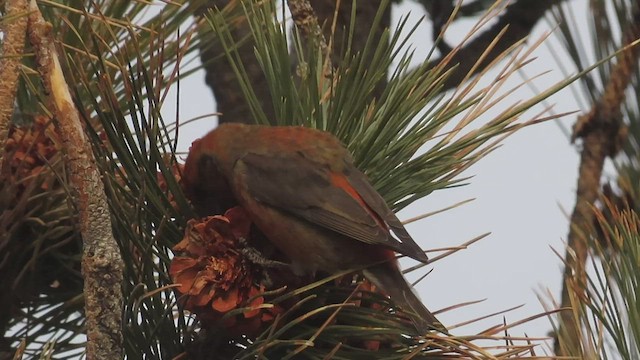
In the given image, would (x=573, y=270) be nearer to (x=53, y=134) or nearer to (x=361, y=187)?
(x=361, y=187)

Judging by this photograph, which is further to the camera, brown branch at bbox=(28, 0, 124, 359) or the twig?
the twig

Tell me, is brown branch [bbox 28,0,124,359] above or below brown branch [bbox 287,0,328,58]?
below

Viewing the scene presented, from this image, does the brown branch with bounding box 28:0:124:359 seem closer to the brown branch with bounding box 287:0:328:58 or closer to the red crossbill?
the red crossbill

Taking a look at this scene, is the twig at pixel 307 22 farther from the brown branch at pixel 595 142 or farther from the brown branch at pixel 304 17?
the brown branch at pixel 595 142

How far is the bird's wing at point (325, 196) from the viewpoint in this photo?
77.0 inches

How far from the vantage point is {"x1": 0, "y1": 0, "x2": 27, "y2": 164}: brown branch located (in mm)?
Answer: 1611

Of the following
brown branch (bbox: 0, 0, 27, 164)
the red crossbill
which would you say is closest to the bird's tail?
the red crossbill

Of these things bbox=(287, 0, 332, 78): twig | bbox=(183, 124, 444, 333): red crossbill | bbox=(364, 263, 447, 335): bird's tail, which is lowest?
bbox=(364, 263, 447, 335): bird's tail

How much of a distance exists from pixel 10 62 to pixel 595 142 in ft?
4.32

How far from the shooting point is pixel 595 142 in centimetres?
242

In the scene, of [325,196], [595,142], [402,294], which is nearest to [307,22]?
[325,196]

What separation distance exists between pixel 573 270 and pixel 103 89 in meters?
0.88

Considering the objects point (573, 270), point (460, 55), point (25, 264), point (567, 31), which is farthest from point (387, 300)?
point (460, 55)

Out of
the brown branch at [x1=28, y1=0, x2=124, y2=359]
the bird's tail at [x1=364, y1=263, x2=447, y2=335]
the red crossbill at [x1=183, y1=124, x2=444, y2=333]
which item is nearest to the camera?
the brown branch at [x1=28, y1=0, x2=124, y2=359]
